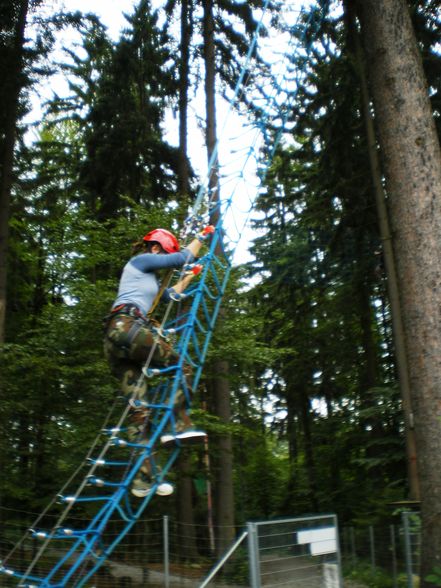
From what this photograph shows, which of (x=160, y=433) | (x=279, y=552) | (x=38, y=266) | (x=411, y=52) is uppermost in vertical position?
(x=38, y=266)

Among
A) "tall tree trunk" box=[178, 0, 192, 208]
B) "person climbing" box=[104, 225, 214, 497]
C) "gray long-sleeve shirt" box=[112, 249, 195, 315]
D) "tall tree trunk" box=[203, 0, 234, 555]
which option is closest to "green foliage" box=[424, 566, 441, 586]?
"person climbing" box=[104, 225, 214, 497]

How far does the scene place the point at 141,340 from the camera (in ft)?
15.5

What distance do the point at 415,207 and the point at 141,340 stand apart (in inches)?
108

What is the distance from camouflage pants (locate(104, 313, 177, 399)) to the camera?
4.73m

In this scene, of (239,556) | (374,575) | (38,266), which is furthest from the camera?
(38,266)

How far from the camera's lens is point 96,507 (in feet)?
31.5

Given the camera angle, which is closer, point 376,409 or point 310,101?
point 376,409

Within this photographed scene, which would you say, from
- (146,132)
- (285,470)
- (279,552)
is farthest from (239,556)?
(285,470)

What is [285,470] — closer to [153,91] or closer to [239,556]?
Result: [153,91]

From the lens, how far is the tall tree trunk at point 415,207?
18.3 ft

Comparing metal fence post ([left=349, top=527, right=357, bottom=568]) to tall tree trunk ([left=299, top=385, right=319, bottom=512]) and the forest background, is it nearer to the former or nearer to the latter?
the forest background

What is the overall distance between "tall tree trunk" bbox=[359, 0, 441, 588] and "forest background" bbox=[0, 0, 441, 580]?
3221 mm

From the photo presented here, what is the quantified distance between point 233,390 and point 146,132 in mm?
5624

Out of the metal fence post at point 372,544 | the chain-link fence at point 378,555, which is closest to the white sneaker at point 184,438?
the chain-link fence at point 378,555
